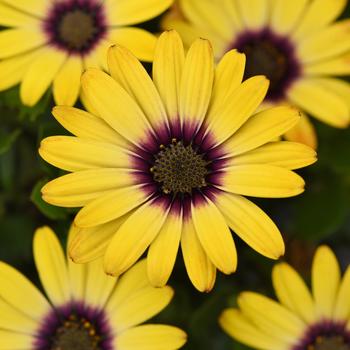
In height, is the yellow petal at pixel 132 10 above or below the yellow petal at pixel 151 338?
above

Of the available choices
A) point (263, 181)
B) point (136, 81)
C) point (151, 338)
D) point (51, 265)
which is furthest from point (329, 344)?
point (136, 81)

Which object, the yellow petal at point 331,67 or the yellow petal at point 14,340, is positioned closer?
the yellow petal at point 14,340

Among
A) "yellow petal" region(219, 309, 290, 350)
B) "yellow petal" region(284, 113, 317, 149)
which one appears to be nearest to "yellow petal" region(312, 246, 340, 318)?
"yellow petal" region(219, 309, 290, 350)

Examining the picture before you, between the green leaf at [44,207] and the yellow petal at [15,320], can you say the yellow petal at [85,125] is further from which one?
the yellow petal at [15,320]

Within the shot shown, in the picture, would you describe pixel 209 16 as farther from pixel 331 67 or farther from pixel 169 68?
pixel 169 68

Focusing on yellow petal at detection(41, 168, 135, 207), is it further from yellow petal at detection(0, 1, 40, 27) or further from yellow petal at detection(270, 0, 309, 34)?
yellow petal at detection(270, 0, 309, 34)

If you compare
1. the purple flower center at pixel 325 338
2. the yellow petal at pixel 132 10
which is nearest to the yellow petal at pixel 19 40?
the yellow petal at pixel 132 10
